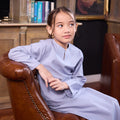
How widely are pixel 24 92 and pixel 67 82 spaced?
344 mm

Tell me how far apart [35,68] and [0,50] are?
147 centimetres

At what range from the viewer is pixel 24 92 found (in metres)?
1.98

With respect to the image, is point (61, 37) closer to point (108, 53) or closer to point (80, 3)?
point (108, 53)

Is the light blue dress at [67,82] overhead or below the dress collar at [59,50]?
below

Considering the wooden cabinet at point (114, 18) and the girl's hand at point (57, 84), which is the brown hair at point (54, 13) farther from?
the wooden cabinet at point (114, 18)

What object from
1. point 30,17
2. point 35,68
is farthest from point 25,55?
point 30,17

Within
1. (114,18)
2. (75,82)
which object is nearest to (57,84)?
(75,82)

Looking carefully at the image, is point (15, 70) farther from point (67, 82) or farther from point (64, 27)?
point (64, 27)

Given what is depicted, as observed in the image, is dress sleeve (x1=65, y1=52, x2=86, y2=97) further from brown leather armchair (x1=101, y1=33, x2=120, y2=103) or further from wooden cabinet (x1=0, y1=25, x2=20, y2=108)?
wooden cabinet (x1=0, y1=25, x2=20, y2=108)

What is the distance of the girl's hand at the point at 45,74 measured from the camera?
201cm

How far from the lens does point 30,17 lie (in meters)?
3.68

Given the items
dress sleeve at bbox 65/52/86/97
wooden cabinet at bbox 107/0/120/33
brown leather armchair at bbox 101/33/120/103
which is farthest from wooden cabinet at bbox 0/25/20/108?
wooden cabinet at bbox 107/0/120/33

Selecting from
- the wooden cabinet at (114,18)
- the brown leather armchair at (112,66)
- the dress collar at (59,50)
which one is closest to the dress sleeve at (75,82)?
the dress collar at (59,50)

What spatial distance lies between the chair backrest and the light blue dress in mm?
128
